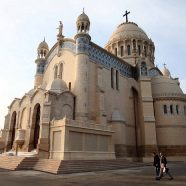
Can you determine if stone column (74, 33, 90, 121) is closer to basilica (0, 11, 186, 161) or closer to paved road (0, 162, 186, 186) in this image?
basilica (0, 11, 186, 161)

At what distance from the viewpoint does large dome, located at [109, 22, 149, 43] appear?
39969mm

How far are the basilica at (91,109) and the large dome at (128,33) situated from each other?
418 cm

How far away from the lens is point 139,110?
31484mm

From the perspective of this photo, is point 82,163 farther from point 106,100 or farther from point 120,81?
point 120,81

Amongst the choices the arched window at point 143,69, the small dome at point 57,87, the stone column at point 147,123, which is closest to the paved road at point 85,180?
the small dome at point 57,87

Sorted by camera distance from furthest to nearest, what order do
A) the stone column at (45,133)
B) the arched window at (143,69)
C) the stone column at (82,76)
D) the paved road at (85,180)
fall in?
1. the arched window at (143,69)
2. the stone column at (82,76)
3. the stone column at (45,133)
4. the paved road at (85,180)

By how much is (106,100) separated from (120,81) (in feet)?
16.9

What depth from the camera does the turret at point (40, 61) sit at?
3209cm

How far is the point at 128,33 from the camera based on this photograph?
132 ft

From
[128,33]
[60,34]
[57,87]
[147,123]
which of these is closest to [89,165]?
[57,87]

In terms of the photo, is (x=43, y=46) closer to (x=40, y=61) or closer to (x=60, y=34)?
(x=40, y=61)

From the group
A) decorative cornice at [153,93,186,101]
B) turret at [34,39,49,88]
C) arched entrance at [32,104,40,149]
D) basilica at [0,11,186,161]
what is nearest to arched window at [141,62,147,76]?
basilica at [0,11,186,161]

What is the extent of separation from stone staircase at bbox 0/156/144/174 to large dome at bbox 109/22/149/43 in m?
26.6

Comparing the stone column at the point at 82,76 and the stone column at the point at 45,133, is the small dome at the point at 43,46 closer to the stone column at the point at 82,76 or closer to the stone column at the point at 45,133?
the stone column at the point at 82,76
